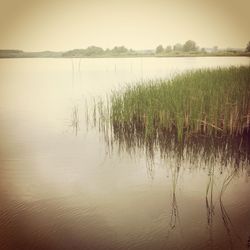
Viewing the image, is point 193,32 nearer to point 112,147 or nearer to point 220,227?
point 112,147

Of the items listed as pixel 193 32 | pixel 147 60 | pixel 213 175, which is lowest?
pixel 213 175

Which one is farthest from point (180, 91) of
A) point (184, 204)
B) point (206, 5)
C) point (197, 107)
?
point (184, 204)

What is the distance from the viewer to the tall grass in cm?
185

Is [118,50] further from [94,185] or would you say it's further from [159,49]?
[94,185]

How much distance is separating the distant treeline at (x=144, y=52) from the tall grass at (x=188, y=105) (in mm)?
83

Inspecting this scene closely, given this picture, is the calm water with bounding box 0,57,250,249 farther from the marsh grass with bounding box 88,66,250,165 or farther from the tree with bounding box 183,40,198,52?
the tree with bounding box 183,40,198,52

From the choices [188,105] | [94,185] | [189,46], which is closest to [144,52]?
[189,46]

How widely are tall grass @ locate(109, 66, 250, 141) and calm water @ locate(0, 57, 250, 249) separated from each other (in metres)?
0.09

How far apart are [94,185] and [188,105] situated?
599 millimetres

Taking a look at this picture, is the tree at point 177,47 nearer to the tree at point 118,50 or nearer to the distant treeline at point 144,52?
the distant treeline at point 144,52

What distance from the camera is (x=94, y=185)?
1.89 metres

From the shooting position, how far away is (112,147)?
190cm

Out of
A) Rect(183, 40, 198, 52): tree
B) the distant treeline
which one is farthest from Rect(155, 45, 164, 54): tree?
Rect(183, 40, 198, 52): tree

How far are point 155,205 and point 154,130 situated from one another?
37cm
